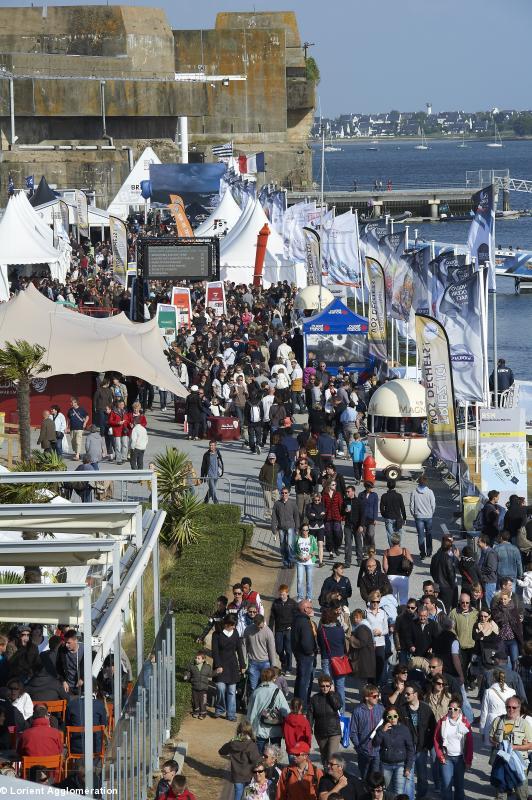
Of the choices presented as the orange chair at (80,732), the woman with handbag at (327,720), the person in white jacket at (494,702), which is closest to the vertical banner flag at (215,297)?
the woman with handbag at (327,720)

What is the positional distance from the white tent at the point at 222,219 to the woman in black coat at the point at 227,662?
41.3m

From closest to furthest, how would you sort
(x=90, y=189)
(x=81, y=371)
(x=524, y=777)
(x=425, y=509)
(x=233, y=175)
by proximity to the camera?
(x=524, y=777)
(x=425, y=509)
(x=81, y=371)
(x=233, y=175)
(x=90, y=189)

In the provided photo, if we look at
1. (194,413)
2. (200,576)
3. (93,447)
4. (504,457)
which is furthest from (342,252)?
(200,576)

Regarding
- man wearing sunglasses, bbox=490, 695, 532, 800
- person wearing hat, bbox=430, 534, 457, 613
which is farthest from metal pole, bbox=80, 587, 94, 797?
person wearing hat, bbox=430, 534, 457, 613

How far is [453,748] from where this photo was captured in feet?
38.7

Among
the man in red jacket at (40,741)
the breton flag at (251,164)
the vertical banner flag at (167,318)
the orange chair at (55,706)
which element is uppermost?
the breton flag at (251,164)

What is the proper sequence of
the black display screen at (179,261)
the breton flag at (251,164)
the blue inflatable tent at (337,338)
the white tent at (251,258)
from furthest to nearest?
1. the breton flag at (251,164)
2. the white tent at (251,258)
3. the black display screen at (179,261)
4. the blue inflatable tent at (337,338)

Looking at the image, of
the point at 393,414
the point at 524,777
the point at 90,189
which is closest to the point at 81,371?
the point at 393,414

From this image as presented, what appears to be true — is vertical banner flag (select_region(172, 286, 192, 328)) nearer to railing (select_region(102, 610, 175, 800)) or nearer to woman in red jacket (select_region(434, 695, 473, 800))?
railing (select_region(102, 610, 175, 800))

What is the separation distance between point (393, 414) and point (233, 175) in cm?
4044

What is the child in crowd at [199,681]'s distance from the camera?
14.2 metres

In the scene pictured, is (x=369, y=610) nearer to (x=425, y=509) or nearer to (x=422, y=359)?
(x=425, y=509)

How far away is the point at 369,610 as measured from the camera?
570 inches

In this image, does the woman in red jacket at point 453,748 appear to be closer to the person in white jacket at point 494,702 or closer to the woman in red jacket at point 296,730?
the person in white jacket at point 494,702
